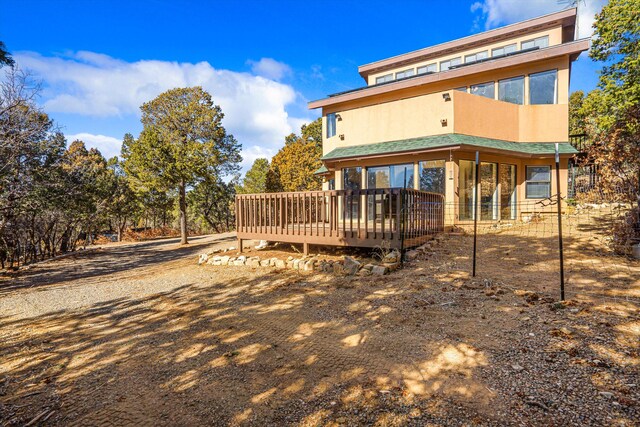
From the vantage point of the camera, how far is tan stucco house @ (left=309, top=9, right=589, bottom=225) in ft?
37.1

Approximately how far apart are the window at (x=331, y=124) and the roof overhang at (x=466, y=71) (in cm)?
62

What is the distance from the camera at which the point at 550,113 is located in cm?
1199

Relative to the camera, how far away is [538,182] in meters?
12.2

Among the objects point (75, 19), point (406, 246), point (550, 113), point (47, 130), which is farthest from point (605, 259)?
point (75, 19)

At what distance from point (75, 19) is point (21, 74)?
4.75m

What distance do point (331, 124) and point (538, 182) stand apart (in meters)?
9.62

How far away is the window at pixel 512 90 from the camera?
12.4 meters

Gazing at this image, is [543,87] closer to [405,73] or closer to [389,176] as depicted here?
[389,176]

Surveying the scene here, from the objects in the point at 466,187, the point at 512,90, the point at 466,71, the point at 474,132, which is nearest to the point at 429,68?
the point at 466,71

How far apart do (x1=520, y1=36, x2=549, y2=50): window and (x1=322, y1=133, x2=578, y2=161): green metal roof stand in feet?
19.8

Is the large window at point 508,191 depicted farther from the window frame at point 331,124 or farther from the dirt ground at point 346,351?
the window frame at point 331,124

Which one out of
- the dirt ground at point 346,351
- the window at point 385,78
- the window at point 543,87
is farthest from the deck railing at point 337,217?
the window at point 385,78

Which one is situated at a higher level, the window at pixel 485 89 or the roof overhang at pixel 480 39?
the roof overhang at pixel 480 39

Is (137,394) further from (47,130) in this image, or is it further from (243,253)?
(47,130)
